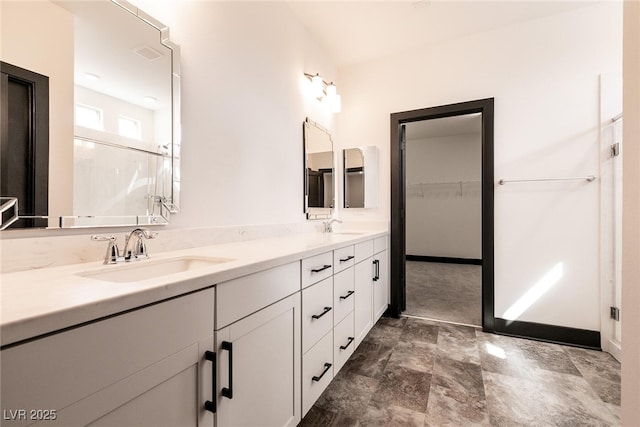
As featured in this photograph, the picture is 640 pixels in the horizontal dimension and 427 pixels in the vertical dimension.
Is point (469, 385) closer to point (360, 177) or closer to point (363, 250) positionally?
point (363, 250)

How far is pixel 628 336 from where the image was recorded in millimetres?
780

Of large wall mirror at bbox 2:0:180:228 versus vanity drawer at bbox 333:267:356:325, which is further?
vanity drawer at bbox 333:267:356:325

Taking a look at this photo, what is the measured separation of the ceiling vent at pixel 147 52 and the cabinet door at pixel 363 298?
160cm

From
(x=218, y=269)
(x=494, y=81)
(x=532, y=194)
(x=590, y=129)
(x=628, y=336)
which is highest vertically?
(x=494, y=81)

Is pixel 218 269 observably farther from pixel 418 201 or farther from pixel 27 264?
pixel 418 201

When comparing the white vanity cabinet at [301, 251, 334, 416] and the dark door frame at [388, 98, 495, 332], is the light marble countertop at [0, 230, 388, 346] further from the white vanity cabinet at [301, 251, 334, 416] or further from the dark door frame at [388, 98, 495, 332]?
the dark door frame at [388, 98, 495, 332]

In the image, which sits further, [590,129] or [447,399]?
[590,129]

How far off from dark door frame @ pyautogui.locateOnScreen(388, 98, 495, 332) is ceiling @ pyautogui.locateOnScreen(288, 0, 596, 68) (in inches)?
25.0

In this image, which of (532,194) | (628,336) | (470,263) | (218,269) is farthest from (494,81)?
(470,263)

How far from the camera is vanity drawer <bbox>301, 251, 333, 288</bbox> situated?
1278 millimetres

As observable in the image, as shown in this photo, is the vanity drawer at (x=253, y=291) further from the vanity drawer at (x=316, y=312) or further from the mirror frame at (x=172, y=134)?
the mirror frame at (x=172, y=134)

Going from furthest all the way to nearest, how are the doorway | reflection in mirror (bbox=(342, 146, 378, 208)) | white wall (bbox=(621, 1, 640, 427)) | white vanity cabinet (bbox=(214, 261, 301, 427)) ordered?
the doorway
reflection in mirror (bbox=(342, 146, 378, 208))
white vanity cabinet (bbox=(214, 261, 301, 427))
white wall (bbox=(621, 1, 640, 427))

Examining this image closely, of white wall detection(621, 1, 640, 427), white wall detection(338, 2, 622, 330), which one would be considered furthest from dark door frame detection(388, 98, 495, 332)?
white wall detection(621, 1, 640, 427)

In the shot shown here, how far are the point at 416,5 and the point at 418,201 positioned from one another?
4088 millimetres
